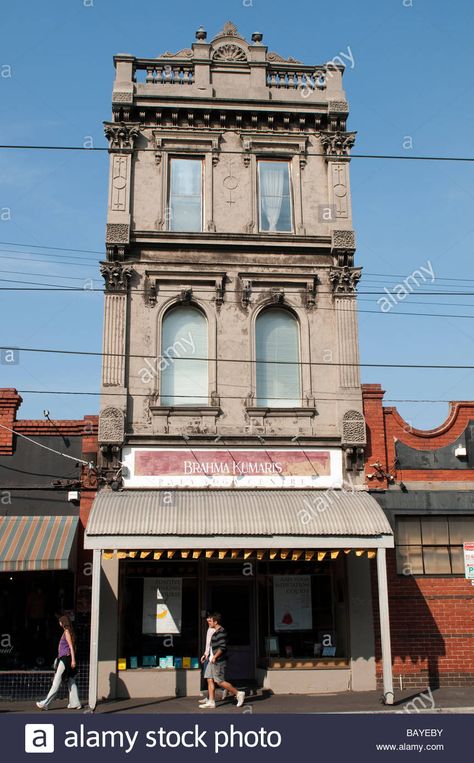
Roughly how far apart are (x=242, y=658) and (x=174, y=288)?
8724mm

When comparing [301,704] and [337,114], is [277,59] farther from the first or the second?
[301,704]

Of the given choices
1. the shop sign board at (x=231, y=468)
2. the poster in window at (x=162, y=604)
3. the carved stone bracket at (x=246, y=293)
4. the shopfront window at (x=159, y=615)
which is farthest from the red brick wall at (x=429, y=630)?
the carved stone bracket at (x=246, y=293)

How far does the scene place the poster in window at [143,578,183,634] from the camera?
1772 cm

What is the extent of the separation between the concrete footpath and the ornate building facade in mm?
459

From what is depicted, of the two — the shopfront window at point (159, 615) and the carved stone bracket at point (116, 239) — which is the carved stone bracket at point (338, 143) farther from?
the shopfront window at point (159, 615)

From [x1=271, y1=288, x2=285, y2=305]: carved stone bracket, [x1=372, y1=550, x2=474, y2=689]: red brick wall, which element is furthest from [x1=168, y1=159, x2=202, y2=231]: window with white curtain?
[x1=372, y1=550, x2=474, y2=689]: red brick wall

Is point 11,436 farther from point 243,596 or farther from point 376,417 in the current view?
point 376,417

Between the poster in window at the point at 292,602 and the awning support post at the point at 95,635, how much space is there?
14.2 feet

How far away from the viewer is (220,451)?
60.8 ft

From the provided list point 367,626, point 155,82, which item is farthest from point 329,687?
point 155,82

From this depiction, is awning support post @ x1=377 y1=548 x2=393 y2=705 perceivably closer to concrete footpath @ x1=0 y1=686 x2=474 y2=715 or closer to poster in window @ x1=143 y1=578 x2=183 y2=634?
concrete footpath @ x1=0 y1=686 x2=474 y2=715

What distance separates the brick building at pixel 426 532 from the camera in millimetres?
17828

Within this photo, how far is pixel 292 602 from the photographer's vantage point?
18.3 meters
